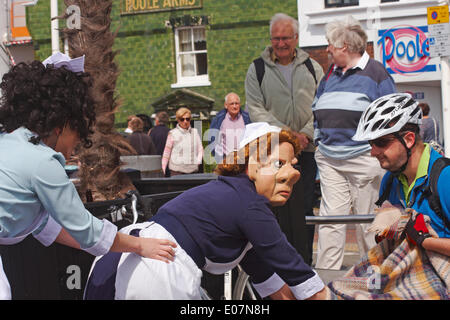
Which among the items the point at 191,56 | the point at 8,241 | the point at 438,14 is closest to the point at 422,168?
the point at 8,241

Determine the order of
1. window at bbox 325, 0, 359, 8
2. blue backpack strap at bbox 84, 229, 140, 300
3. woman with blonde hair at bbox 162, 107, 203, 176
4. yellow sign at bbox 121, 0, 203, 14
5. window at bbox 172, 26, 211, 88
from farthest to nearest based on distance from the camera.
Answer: window at bbox 172, 26, 211, 88 < yellow sign at bbox 121, 0, 203, 14 < window at bbox 325, 0, 359, 8 < woman with blonde hair at bbox 162, 107, 203, 176 < blue backpack strap at bbox 84, 229, 140, 300

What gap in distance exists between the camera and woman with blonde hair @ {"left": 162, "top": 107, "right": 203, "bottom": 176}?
8.55 m

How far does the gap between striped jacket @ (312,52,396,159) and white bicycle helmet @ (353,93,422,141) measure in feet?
6.52

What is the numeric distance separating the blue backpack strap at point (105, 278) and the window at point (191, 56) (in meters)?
14.9

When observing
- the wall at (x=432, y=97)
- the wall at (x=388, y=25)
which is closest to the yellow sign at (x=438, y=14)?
the wall at (x=388, y=25)

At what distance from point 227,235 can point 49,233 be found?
2.43 ft

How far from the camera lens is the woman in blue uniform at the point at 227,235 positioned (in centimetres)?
225

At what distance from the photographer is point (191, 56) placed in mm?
17344

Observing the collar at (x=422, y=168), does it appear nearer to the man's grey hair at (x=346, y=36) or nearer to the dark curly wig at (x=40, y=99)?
Result: the dark curly wig at (x=40, y=99)

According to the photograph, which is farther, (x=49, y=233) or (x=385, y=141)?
(x=385, y=141)

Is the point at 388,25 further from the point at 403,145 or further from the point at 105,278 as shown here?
the point at 105,278

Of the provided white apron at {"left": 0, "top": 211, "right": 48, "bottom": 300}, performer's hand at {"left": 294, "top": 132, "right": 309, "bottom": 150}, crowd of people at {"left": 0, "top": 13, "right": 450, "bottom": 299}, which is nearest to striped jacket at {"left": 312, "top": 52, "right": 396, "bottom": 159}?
performer's hand at {"left": 294, "top": 132, "right": 309, "bottom": 150}

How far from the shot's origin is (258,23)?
16.4 meters

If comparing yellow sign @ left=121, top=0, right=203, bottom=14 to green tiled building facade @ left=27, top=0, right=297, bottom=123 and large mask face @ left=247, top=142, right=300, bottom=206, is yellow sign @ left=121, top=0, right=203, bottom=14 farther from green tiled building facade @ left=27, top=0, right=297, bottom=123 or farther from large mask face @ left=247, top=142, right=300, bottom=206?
large mask face @ left=247, top=142, right=300, bottom=206
